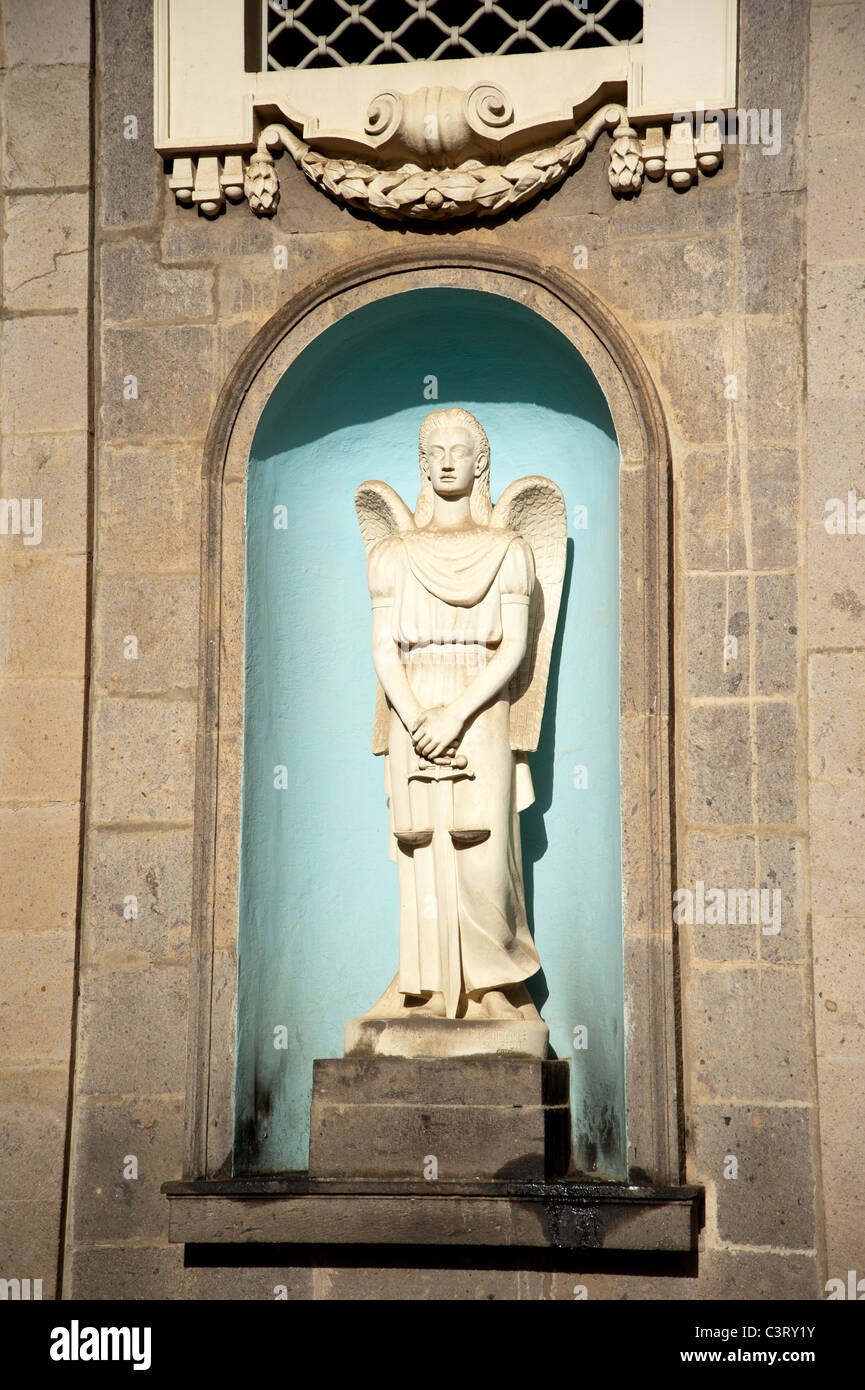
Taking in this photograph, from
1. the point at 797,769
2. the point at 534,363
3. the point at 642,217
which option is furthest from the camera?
the point at 534,363

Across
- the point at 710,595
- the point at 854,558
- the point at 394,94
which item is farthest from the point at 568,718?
the point at 394,94

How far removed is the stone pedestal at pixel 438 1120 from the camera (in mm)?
6051

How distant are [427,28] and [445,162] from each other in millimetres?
998

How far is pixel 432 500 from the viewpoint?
6.98 meters

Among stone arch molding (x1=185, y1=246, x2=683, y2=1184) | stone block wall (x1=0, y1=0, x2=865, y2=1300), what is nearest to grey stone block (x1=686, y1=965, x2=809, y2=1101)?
stone block wall (x1=0, y1=0, x2=865, y2=1300)

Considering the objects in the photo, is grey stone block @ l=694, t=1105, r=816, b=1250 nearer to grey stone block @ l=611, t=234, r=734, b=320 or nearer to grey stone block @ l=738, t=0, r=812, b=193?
grey stone block @ l=611, t=234, r=734, b=320

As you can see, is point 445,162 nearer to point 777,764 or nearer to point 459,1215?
point 777,764

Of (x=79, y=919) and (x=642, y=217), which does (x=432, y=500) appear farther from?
(x=79, y=919)

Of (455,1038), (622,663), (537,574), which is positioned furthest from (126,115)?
(455,1038)

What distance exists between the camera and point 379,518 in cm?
704

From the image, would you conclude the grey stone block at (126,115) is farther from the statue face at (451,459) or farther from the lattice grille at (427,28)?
the statue face at (451,459)

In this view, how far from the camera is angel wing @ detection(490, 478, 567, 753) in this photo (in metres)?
6.74

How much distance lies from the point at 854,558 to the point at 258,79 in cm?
291

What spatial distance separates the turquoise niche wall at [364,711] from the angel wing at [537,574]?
0.16 m
